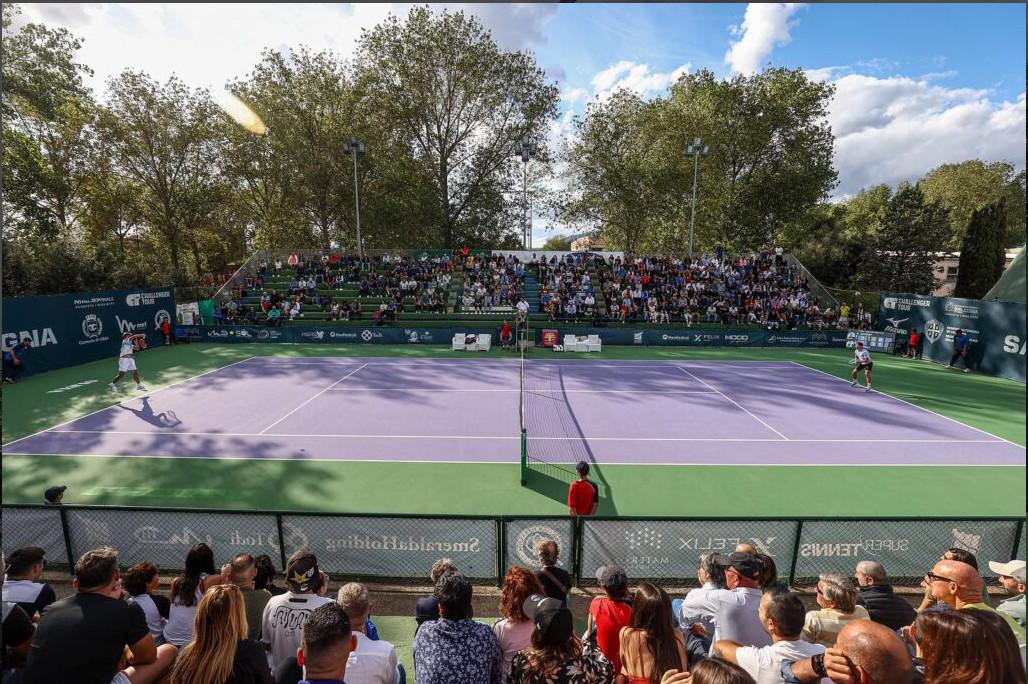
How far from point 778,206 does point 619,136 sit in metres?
16.1

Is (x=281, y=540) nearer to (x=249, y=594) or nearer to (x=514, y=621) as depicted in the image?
(x=249, y=594)

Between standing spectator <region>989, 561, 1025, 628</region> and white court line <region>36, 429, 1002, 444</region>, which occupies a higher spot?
standing spectator <region>989, 561, 1025, 628</region>

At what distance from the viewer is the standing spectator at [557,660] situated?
376cm

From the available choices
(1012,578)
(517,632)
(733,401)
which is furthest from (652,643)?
(733,401)

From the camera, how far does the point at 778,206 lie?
48906 millimetres

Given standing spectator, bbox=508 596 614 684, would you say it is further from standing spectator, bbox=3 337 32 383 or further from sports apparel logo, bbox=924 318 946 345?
sports apparel logo, bbox=924 318 946 345

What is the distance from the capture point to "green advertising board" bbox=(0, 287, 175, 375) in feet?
68.1

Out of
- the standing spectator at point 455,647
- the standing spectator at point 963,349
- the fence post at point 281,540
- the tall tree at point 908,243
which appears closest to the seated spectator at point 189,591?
the fence post at point 281,540

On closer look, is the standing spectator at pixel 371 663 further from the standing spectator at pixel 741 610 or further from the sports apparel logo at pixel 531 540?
the sports apparel logo at pixel 531 540

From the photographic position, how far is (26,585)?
518 cm

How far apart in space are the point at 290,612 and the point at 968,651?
16.9 feet

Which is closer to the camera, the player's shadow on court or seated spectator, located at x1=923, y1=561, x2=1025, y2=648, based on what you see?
seated spectator, located at x1=923, y1=561, x2=1025, y2=648

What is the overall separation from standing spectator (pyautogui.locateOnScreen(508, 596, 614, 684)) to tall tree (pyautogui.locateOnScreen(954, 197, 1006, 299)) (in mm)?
53495

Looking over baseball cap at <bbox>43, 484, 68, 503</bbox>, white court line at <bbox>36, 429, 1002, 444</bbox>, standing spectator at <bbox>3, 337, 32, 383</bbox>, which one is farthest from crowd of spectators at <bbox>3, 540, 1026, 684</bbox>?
standing spectator at <bbox>3, 337, 32, 383</bbox>
